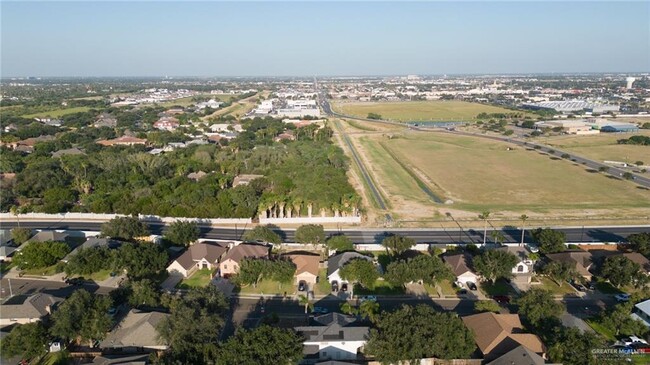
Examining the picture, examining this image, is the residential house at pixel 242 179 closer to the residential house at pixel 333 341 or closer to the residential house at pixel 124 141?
the residential house at pixel 333 341

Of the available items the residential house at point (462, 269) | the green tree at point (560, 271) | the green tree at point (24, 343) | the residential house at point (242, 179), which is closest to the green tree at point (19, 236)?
the green tree at point (24, 343)

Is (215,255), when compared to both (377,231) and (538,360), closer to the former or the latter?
(377,231)

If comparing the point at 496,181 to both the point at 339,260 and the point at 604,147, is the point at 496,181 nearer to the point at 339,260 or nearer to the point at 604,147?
the point at 339,260

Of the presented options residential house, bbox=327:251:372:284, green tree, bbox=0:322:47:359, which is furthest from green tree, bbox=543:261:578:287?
green tree, bbox=0:322:47:359

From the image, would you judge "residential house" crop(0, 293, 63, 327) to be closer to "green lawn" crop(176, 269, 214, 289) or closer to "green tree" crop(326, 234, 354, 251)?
"green lawn" crop(176, 269, 214, 289)

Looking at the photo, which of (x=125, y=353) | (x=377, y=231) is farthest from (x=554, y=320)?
(x=125, y=353)

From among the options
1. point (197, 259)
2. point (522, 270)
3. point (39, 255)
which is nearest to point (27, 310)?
point (39, 255)
